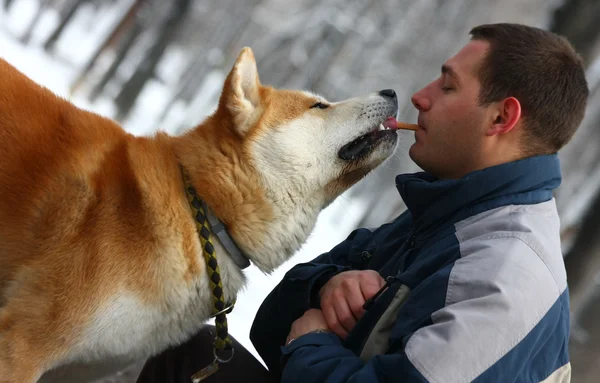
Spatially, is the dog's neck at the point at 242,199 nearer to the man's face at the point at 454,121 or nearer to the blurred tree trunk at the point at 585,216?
the man's face at the point at 454,121

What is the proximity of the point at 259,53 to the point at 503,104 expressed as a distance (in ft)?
6.65

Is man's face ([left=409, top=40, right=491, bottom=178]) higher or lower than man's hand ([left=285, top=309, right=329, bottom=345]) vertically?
higher

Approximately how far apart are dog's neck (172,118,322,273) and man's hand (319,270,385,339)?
0.21m

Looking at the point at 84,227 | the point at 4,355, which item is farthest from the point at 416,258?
the point at 4,355

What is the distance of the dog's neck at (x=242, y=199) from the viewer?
130 centimetres

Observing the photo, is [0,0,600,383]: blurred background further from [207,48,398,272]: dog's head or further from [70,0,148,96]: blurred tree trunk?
[207,48,398,272]: dog's head

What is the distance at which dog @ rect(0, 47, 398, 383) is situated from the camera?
1.14 m

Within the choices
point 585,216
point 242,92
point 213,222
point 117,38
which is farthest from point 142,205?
point 585,216

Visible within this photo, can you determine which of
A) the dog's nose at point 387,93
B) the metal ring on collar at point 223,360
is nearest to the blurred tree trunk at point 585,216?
the dog's nose at point 387,93

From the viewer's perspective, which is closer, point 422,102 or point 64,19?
point 422,102

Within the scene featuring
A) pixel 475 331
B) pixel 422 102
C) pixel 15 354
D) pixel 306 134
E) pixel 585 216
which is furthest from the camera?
pixel 585 216

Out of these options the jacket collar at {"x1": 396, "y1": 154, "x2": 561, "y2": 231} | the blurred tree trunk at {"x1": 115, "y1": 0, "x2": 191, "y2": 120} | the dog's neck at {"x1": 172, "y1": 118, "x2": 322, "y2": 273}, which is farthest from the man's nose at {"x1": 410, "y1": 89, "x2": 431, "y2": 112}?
the blurred tree trunk at {"x1": 115, "y1": 0, "x2": 191, "y2": 120}

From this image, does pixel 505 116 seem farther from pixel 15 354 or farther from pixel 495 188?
pixel 15 354

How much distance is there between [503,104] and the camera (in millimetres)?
1208
